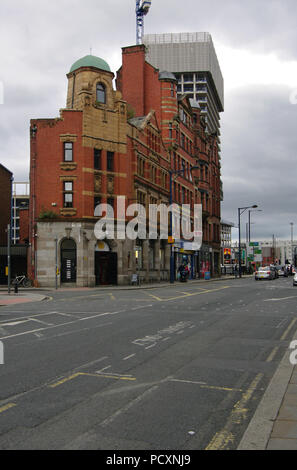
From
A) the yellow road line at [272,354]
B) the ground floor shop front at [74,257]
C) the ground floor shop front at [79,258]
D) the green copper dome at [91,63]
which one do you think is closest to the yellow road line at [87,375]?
the yellow road line at [272,354]

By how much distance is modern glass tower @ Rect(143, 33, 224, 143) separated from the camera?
12106 cm

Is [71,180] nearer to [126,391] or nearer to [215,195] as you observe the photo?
[126,391]

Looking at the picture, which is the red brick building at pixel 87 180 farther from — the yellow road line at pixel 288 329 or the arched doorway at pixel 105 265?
the yellow road line at pixel 288 329

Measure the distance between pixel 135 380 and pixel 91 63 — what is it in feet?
130

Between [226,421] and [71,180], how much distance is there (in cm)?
3643

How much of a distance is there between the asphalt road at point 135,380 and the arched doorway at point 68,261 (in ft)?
80.9

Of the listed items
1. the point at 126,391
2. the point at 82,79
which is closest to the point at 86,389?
the point at 126,391

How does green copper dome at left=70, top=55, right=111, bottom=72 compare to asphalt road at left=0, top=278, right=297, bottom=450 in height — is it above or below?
above

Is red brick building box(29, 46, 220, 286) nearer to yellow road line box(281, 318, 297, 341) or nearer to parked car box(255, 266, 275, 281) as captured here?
parked car box(255, 266, 275, 281)

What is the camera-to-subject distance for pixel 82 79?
42.3m

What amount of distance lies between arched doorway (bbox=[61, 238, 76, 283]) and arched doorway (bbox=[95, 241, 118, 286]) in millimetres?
2178

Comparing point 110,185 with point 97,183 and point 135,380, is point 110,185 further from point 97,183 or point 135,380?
point 135,380

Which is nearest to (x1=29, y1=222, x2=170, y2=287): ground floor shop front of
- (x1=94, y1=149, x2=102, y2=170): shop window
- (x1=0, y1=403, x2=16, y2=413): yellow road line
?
(x1=94, y1=149, x2=102, y2=170): shop window

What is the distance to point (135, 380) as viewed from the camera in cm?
772
